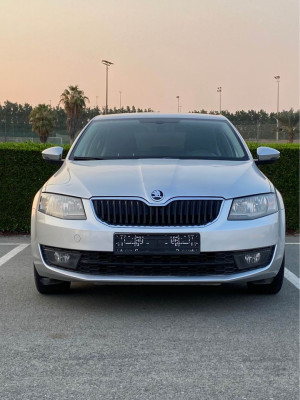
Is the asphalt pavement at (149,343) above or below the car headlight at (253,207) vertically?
below

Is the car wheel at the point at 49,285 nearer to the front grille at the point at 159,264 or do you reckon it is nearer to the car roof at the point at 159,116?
the front grille at the point at 159,264

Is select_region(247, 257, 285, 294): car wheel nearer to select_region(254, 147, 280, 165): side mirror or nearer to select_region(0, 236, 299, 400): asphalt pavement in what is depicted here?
select_region(0, 236, 299, 400): asphalt pavement

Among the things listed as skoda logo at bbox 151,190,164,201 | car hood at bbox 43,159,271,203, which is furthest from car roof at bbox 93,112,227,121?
skoda logo at bbox 151,190,164,201

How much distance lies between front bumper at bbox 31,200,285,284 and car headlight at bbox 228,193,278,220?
0.15 ft

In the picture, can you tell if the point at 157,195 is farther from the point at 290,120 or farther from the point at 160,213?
the point at 290,120

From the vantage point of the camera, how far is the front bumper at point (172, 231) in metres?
4.55

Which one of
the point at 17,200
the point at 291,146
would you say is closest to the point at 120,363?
the point at 17,200

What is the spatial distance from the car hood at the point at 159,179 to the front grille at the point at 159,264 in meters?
0.43

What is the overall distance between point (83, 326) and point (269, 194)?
1.78 m

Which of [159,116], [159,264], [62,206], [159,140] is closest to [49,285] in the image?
[62,206]

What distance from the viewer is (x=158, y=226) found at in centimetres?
457

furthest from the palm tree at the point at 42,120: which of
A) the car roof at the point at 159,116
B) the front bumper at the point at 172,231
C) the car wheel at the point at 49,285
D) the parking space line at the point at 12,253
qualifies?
the front bumper at the point at 172,231

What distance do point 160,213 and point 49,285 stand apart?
132cm

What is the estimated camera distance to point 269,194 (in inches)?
195
